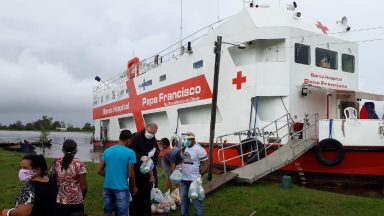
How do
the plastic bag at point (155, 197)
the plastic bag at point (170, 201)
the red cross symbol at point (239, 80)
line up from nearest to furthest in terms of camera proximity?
the plastic bag at point (155, 197) < the plastic bag at point (170, 201) < the red cross symbol at point (239, 80)

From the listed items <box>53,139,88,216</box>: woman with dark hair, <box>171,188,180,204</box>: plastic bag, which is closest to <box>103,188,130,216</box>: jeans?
<box>53,139,88,216</box>: woman with dark hair

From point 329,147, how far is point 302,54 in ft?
10.9

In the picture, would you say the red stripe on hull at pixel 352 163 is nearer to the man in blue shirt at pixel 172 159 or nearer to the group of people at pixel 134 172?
the man in blue shirt at pixel 172 159

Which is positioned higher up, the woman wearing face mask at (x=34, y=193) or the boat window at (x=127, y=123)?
the boat window at (x=127, y=123)

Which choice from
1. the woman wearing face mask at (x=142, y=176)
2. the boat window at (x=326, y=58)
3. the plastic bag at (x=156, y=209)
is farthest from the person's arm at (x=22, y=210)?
the boat window at (x=326, y=58)

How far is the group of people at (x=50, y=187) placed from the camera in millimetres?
3553

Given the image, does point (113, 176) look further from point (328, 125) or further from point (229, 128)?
point (229, 128)

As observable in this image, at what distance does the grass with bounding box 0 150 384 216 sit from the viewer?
6.91 meters

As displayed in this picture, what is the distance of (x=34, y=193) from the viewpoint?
3582 mm

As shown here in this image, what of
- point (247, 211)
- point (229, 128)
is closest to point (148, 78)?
point (229, 128)

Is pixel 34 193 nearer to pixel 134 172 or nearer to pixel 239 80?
pixel 134 172

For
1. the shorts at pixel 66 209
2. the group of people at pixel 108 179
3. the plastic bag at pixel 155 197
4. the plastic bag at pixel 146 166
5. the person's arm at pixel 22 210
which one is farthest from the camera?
the plastic bag at pixel 155 197

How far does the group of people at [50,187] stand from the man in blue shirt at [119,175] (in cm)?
58

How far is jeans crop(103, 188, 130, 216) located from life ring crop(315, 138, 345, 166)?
6.51m
